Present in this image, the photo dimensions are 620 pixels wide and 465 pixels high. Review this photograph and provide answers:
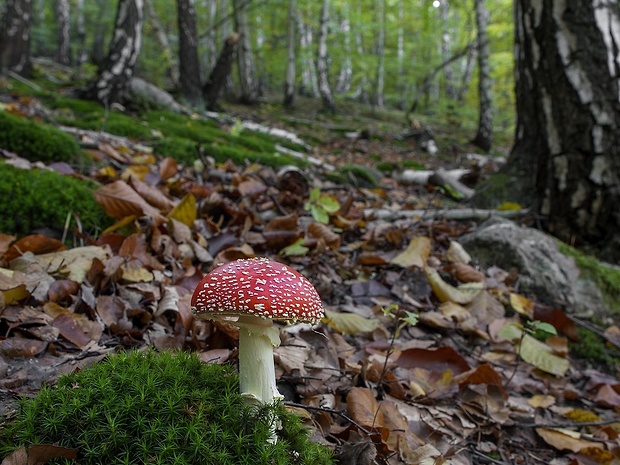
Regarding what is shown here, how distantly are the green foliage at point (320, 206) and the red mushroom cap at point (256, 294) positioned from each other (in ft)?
7.94

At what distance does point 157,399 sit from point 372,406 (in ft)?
3.44

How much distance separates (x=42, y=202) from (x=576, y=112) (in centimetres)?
474

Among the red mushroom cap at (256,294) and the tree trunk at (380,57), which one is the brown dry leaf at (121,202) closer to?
the red mushroom cap at (256,294)

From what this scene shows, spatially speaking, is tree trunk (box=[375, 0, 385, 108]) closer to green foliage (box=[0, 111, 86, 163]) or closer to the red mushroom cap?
green foliage (box=[0, 111, 86, 163])

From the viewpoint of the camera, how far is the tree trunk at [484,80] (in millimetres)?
14055

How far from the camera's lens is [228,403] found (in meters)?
1.58

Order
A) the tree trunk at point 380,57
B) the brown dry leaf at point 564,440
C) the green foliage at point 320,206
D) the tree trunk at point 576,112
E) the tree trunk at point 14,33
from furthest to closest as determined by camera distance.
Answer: the tree trunk at point 380,57
the tree trunk at point 14,33
the tree trunk at point 576,112
the green foliage at point 320,206
the brown dry leaf at point 564,440

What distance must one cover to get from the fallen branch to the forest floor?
0.20m

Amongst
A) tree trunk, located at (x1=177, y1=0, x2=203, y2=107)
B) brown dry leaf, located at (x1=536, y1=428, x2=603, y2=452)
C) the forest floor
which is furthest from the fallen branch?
tree trunk, located at (x1=177, y1=0, x2=203, y2=107)

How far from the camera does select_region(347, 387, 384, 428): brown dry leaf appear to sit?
205 cm

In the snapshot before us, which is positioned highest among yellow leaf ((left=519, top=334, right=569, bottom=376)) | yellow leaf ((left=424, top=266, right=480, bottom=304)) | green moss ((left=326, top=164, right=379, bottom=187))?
green moss ((left=326, top=164, right=379, bottom=187))

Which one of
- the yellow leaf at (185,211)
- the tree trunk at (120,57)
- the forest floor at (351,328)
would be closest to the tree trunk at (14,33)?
the tree trunk at (120,57)

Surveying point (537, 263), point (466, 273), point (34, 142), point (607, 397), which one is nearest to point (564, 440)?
point (607, 397)

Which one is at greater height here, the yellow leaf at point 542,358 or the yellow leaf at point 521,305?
the yellow leaf at point 521,305
